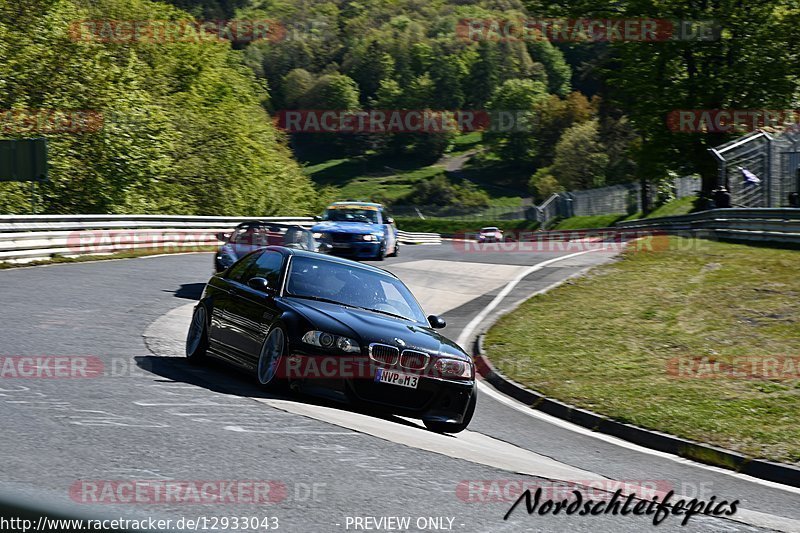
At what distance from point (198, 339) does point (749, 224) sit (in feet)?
66.9

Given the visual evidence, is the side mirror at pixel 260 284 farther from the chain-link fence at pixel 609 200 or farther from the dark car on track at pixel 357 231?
the chain-link fence at pixel 609 200

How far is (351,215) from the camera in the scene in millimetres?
27781

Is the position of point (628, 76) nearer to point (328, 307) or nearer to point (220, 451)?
point (328, 307)

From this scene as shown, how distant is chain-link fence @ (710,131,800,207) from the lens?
1214 inches

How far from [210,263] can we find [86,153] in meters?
17.1

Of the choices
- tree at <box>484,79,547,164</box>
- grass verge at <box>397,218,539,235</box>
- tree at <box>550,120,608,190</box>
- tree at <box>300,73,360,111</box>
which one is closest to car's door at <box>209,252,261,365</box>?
grass verge at <box>397,218,539,235</box>

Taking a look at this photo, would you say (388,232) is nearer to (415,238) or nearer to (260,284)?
(260,284)

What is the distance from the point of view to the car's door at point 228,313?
33.2ft

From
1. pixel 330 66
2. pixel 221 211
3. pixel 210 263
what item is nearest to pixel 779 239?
pixel 210 263

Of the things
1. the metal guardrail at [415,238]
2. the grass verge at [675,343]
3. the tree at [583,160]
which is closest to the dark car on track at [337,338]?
the grass verge at [675,343]

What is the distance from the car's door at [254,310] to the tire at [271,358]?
0.12 meters

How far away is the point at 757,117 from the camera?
39.6m

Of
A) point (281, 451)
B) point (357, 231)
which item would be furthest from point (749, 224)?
point (281, 451)

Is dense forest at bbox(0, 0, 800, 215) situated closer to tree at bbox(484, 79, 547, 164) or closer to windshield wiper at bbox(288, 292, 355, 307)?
windshield wiper at bbox(288, 292, 355, 307)
